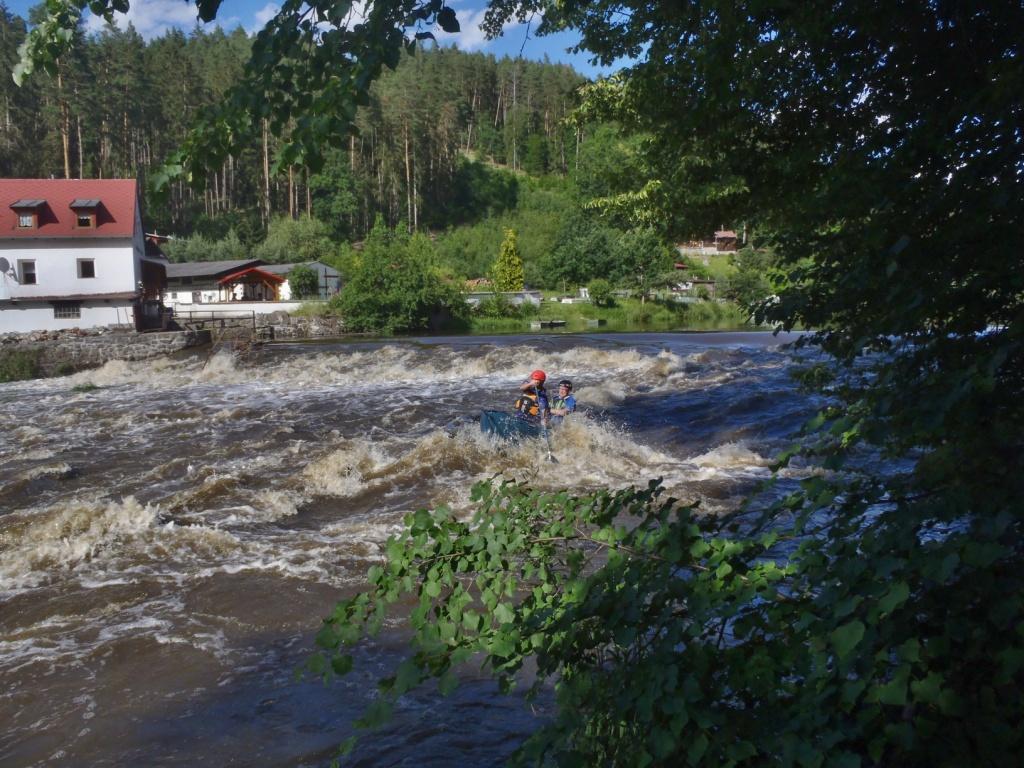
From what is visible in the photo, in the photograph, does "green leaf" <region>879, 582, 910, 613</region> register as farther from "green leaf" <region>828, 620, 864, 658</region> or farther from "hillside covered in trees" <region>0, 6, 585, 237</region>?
"hillside covered in trees" <region>0, 6, 585, 237</region>

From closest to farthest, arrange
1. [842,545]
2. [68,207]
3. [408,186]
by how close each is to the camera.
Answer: [842,545], [68,207], [408,186]

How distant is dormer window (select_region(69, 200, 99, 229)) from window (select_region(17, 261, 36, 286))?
323 cm

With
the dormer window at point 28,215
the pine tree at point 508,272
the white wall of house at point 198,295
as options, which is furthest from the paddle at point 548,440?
the pine tree at point 508,272

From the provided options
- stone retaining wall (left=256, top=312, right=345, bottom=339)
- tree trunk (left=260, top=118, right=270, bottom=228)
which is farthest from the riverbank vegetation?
tree trunk (left=260, top=118, right=270, bottom=228)

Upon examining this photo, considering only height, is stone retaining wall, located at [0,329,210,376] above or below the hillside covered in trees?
below

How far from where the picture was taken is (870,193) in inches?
159

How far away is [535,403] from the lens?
14914 mm

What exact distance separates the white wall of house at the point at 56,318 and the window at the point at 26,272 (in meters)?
1.33

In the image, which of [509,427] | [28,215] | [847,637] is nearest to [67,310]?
[28,215]

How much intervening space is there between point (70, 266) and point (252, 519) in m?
38.7

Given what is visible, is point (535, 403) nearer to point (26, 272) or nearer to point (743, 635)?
point (743, 635)

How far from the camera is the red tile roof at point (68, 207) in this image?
4284 cm

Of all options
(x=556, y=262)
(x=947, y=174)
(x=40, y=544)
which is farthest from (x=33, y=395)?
(x=556, y=262)

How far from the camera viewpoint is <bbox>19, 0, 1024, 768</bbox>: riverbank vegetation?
2232 millimetres
